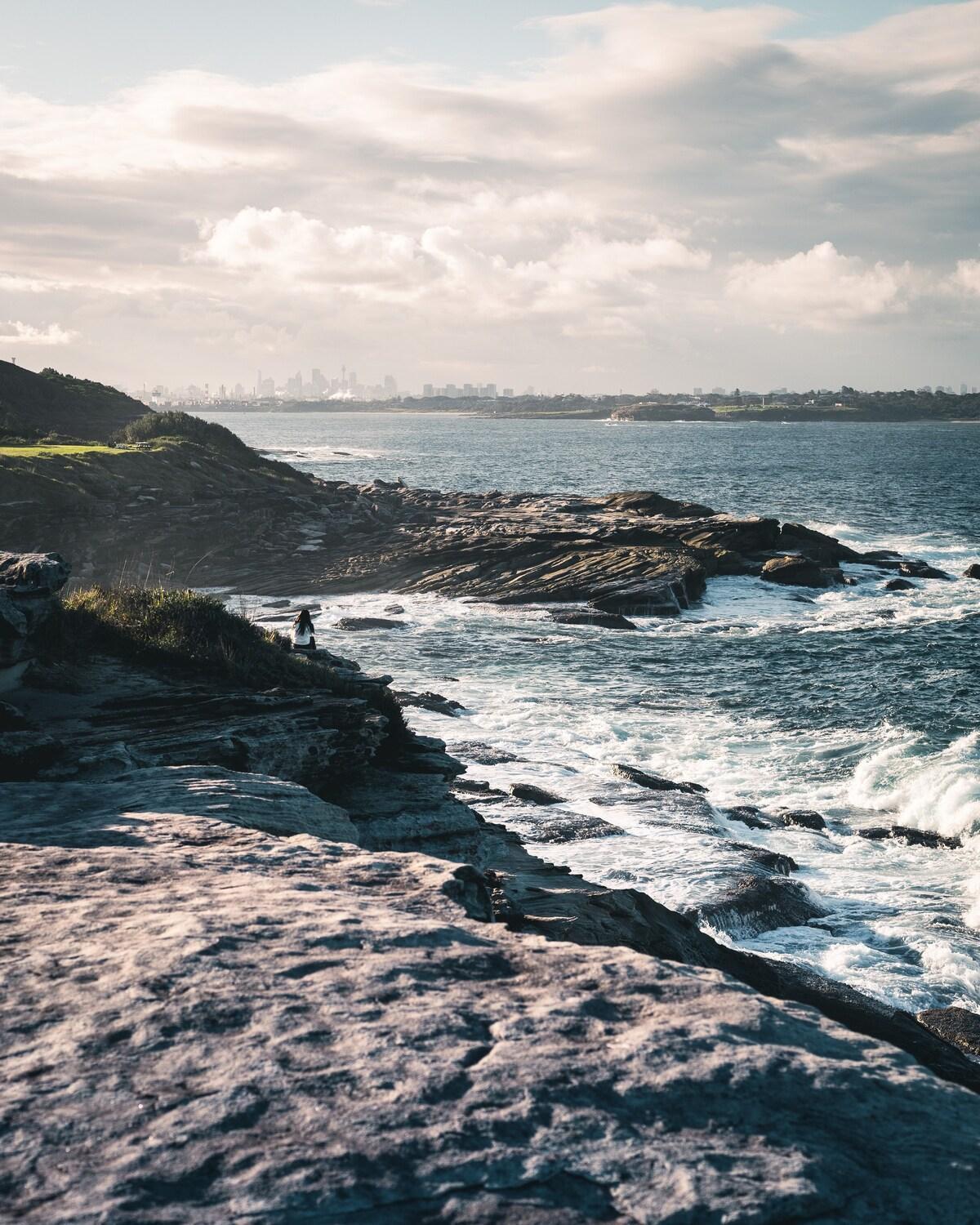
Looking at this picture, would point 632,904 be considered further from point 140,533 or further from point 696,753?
point 140,533

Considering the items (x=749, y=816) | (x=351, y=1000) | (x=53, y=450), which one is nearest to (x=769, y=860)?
(x=749, y=816)

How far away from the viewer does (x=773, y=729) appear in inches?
1065

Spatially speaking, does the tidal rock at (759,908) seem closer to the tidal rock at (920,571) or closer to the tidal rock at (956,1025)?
the tidal rock at (956,1025)

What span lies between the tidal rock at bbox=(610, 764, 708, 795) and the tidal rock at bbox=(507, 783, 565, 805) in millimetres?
2245

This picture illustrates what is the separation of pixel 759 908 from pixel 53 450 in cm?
4794

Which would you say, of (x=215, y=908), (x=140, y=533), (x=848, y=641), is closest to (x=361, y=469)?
(x=140, y=533)

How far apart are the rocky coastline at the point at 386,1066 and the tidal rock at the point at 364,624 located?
99.7 ft

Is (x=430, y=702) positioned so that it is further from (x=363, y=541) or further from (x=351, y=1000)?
(x=363, y=541)

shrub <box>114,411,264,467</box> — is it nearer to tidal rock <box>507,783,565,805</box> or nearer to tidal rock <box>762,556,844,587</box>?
tidal rock <box>762,556,844,587</box>

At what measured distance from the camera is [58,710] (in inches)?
520

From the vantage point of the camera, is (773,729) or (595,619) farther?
(595,619)

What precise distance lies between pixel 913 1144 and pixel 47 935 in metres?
5.01

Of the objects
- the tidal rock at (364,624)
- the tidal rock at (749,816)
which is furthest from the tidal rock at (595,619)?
the tidal rock at (749,816)

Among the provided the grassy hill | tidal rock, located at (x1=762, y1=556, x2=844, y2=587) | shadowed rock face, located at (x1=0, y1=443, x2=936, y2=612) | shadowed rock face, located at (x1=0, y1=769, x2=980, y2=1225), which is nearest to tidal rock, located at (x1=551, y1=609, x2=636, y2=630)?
shadowed rock face, located at (x1=0, y1=443, x2=936, y2=612)
